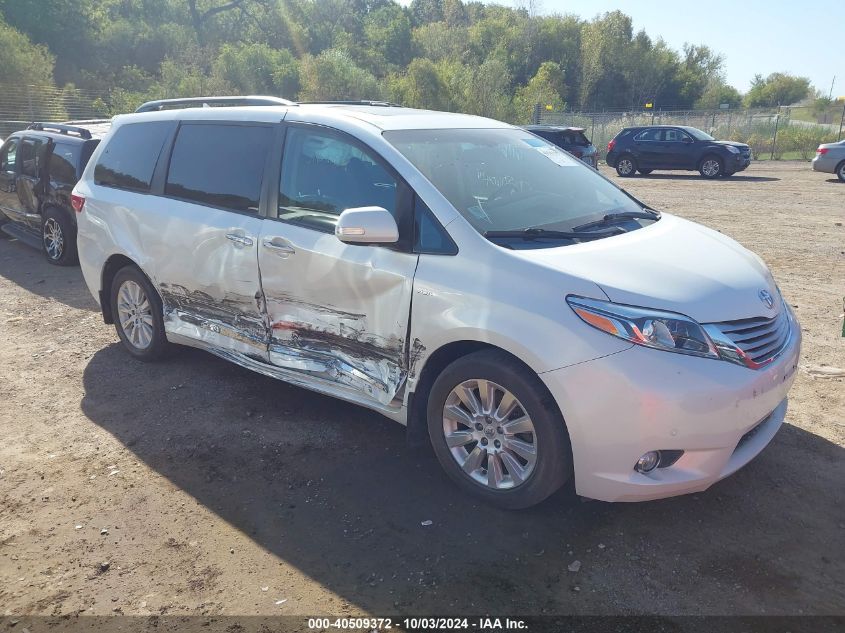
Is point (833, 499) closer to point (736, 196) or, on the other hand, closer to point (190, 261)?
point (190, 261)

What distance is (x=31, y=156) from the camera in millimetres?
9430

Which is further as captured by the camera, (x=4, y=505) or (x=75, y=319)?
(x=75, y=319)

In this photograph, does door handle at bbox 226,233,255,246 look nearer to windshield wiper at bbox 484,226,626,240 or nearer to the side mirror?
the side mirror

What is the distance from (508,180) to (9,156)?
8.98 m

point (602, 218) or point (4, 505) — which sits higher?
point (602, 218)

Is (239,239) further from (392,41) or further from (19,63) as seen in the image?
(392,41)

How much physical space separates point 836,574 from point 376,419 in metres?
2.64

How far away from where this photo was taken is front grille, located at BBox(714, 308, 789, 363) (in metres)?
3.13

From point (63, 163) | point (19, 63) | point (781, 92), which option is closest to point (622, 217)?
point (63, 163)

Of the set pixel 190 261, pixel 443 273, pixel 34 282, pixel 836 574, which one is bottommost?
pixel 34 282

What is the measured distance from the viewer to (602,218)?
3967 mm

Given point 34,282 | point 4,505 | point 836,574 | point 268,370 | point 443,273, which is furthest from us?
point 34,282

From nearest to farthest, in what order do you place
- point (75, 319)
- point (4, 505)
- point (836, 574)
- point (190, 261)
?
1. point (836, 574)
2. point (4, 505)
3. point (190, 261)
4. point (75, 319)

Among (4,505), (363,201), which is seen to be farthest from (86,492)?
(363,201)
